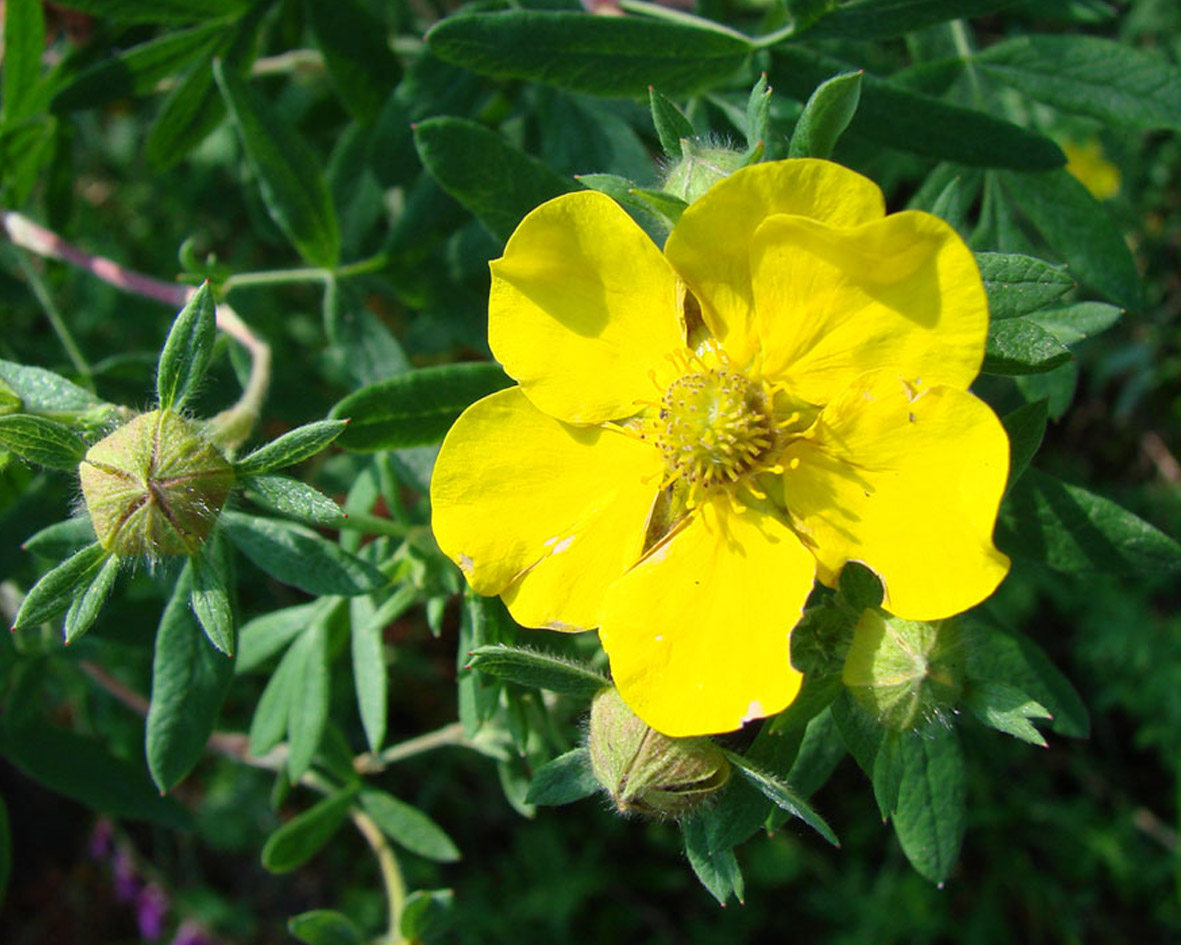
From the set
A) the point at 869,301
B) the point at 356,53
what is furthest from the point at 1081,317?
the point at 356,53

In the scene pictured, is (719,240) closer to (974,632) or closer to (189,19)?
(974,632)

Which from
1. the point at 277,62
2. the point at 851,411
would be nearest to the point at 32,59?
the point at 277,62

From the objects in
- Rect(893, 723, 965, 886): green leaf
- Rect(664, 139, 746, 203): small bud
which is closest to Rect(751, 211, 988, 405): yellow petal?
Rect(664, 139, 746, 203): small bud

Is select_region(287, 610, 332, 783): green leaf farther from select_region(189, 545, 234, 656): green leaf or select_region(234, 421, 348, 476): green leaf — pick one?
select_region(234, 421, 348, 476): green leaf

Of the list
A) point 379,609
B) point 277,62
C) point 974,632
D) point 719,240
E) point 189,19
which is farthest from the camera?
point 277,62

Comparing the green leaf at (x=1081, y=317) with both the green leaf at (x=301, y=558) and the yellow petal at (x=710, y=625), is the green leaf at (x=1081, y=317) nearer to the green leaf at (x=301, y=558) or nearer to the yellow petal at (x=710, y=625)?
the yellow petal at (x=710, y=625)

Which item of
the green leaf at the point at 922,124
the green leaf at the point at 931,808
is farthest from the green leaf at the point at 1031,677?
the green leaf at the point at 922,124
